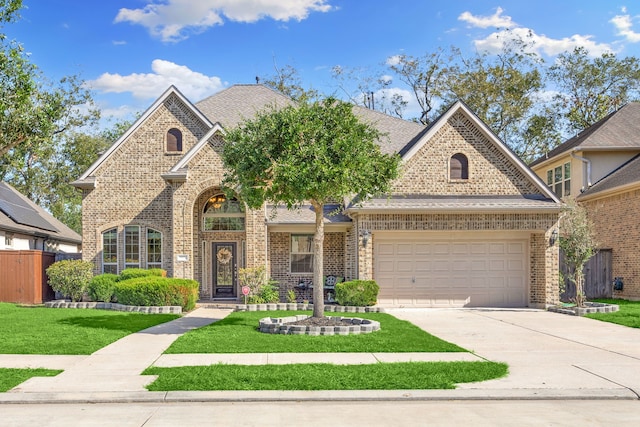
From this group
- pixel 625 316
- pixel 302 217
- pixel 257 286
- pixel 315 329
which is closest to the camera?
pixel 315 329

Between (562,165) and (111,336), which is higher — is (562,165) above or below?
above

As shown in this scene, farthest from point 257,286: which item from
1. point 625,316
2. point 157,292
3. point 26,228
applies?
point 26,228

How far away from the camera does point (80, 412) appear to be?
23.6 ft

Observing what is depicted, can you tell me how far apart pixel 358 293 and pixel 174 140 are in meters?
10.1

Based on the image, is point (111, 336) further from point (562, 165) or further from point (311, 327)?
point (562, 165)

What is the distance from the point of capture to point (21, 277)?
21969 millimetres

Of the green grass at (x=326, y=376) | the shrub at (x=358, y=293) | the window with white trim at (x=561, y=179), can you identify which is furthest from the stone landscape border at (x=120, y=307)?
the window with white trim at (x=561, y=179)

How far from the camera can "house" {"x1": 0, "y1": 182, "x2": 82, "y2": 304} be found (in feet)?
71.9

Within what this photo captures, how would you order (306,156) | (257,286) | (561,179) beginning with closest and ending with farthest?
(306,156), (257,286), (561,179)

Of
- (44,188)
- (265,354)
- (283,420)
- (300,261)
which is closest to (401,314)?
(300,261)

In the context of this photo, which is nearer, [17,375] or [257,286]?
[17,375]

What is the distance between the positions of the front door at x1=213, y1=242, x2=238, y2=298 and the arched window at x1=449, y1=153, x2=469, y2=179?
8550 mm

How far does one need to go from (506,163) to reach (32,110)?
14.5 meters

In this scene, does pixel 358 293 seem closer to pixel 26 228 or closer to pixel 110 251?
pixel 110 251
